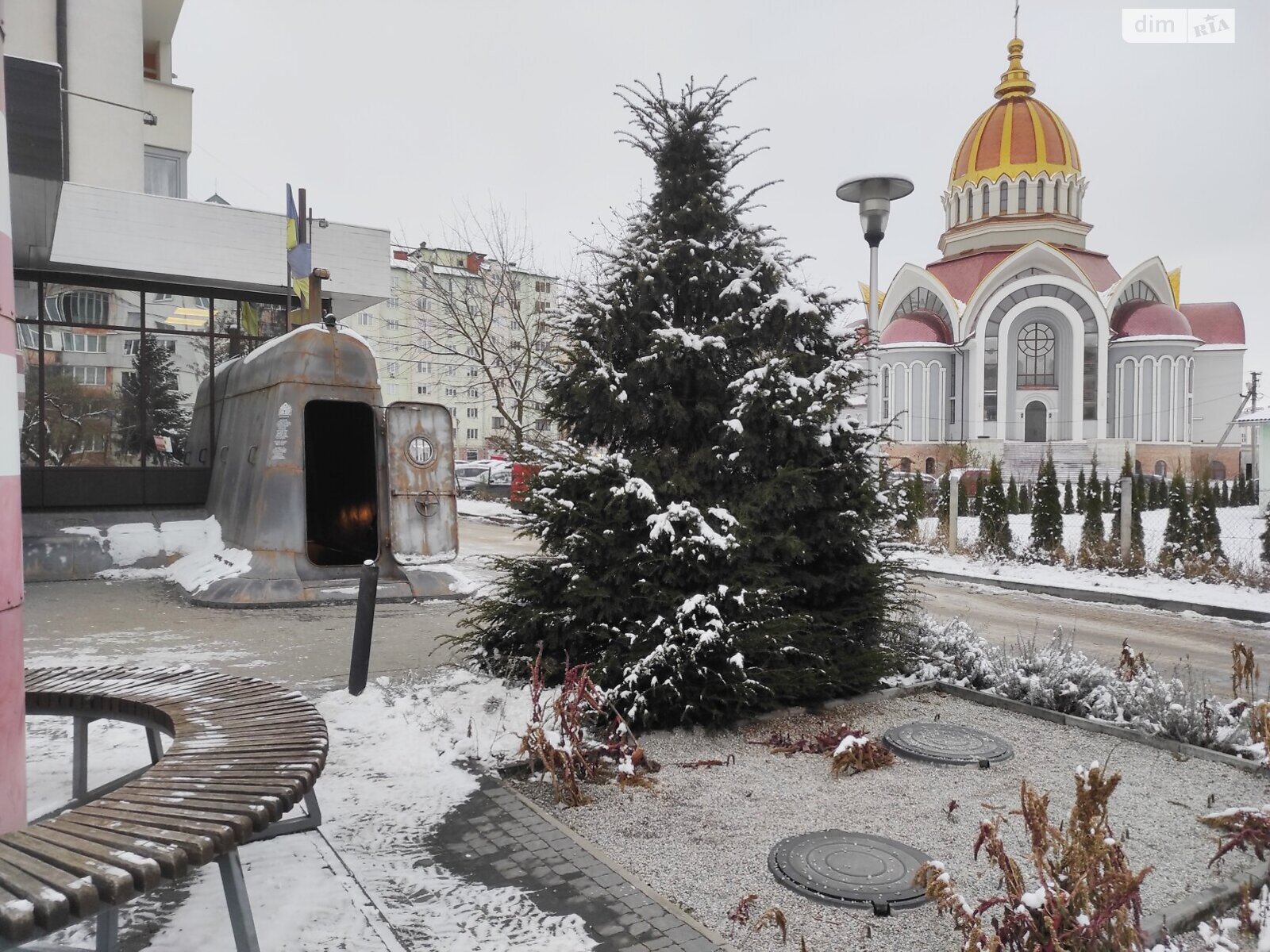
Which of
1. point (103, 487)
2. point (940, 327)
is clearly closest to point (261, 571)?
point (103, 487)

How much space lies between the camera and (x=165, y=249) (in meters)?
15.1

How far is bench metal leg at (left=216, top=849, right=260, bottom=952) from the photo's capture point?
8.98 feet

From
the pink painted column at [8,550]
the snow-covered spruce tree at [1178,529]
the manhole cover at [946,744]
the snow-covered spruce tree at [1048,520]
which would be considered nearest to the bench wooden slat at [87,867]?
the pink painted column at [8,550]

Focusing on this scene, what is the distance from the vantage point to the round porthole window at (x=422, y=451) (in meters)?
11.5

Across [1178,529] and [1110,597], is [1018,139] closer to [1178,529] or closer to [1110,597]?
[1178,529]

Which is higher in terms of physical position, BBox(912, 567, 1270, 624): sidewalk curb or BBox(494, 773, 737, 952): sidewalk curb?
BBox(494, 773, 737, 952): sidewalk curb

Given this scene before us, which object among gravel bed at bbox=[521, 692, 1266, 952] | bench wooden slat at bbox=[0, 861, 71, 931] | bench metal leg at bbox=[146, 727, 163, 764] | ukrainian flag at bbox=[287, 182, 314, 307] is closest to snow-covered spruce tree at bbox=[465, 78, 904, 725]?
gravel bed at bbox=[521, 692, 1266, 952]

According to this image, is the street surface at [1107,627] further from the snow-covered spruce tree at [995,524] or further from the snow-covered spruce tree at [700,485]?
the snow-covered spruce tree at [995,524]

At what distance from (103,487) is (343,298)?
20.7 ft

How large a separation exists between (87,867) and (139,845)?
15 centimetres

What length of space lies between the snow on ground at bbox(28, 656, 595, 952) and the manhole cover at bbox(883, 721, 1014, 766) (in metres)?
2.25

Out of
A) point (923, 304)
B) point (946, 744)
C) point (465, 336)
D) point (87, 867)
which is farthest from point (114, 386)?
point (923, 304)

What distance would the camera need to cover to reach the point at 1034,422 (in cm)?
4781

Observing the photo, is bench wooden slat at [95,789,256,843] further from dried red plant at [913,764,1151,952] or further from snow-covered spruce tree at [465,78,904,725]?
snow-covered spruce tree at [465,78,904,725]
